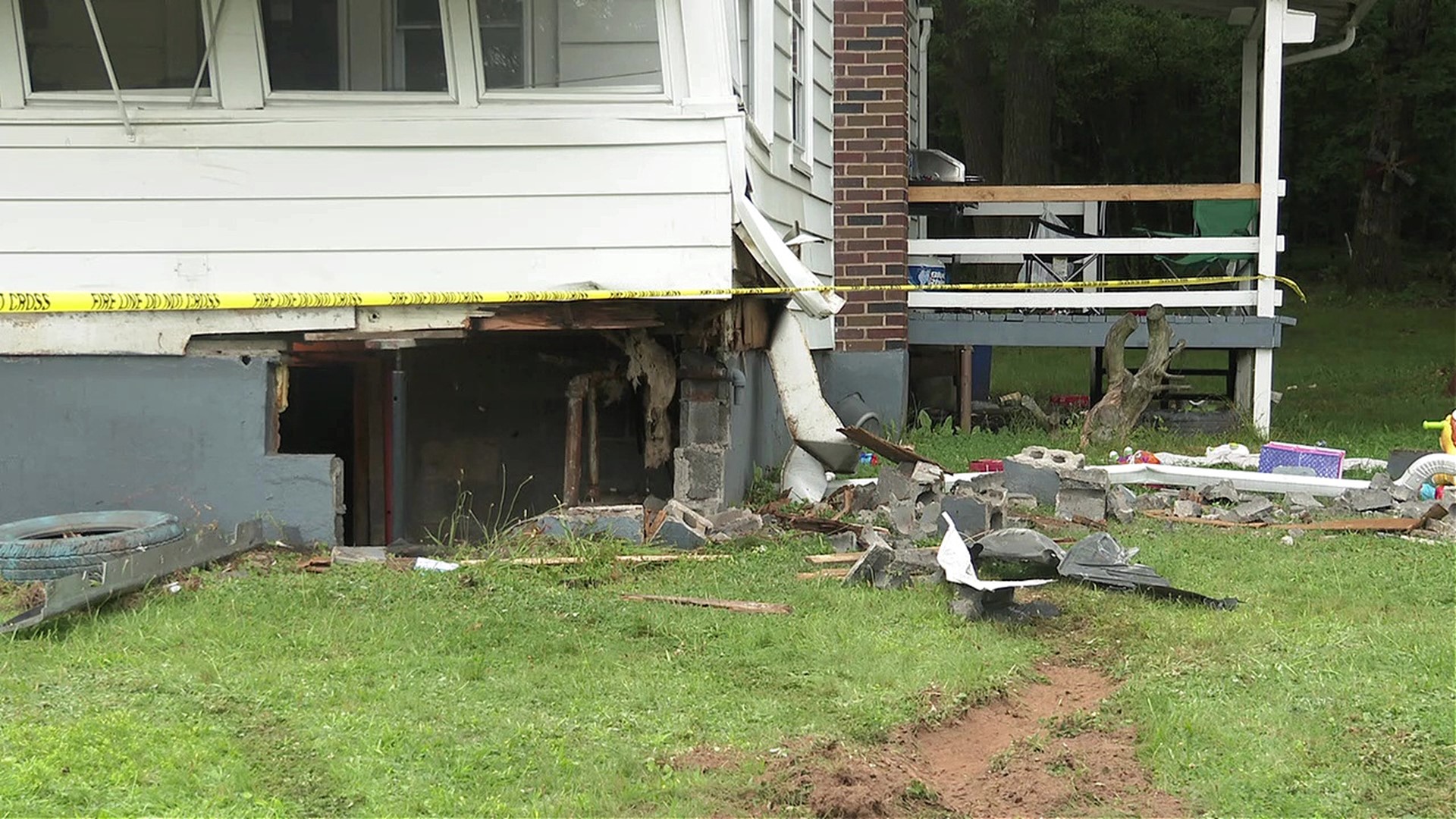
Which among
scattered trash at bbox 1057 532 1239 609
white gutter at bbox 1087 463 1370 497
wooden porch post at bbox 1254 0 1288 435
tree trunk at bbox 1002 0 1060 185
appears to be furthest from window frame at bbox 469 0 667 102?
tree trunk at bbox 1002 0 1060 185

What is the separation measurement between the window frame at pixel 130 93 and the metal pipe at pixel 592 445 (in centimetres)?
283

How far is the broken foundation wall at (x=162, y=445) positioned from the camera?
8.05 meters

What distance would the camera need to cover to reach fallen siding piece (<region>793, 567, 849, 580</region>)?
7.25 m

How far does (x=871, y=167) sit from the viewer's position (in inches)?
511

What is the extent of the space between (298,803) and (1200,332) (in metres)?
10.4

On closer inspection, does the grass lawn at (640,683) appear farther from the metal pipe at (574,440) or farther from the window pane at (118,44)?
the window pane at (118,44)

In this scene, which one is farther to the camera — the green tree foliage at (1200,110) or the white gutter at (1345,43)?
the green tree foliage at (1200,110)

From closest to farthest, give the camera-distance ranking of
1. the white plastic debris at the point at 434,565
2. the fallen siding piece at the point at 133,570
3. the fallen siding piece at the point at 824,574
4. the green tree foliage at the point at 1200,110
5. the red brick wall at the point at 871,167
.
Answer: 1. the fallen siding piece at the point at 133,570
2. the fallen siding piece at the point at 824,574
3. the white plastic debris at the point at 434,565
4. the red brick wall at the point at 871,167
5. the green tree foliage at the point at 1200,110

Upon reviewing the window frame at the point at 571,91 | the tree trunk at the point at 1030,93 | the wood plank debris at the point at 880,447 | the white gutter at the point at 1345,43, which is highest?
the tree trunk at the point at 1030,93

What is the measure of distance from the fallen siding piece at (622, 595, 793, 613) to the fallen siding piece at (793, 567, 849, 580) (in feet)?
1.75

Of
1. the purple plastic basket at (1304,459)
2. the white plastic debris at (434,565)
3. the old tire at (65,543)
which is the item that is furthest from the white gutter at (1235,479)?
the old tire at (65,543)

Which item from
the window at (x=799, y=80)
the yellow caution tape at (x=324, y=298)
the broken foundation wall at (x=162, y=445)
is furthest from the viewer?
the window at (x=799, y=80)

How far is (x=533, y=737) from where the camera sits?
4754 millimetres

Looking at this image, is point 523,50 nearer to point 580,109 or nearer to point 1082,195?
point 580,109
